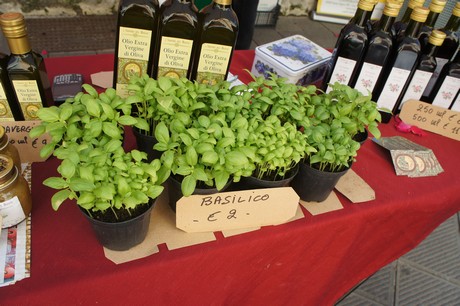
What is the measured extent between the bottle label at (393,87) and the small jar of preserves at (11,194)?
41.1 inches

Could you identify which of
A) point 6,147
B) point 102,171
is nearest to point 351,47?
point 102,171

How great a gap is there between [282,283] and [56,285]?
1.92ft

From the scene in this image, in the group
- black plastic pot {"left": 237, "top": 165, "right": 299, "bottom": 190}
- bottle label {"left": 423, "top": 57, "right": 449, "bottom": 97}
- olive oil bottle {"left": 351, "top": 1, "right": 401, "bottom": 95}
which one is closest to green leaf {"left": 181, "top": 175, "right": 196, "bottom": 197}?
black plastic pot {"left": 237, "top": 165, "right": 299, "bottom": 190}

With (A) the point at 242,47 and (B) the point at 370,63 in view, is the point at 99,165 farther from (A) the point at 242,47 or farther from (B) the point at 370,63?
(A) the point at 242,47

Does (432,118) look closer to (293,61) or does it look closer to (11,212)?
(293,61)

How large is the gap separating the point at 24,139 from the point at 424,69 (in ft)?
3.77

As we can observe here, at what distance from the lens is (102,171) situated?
557mm

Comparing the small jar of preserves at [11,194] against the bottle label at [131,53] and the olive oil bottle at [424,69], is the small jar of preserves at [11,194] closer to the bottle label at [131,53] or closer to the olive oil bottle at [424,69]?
the bottle label at [131,53]

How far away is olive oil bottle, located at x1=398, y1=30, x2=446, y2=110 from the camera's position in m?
1.03

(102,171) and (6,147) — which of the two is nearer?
(102,171)

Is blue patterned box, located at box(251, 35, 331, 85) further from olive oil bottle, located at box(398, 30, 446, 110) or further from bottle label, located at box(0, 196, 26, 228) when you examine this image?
bottle label, located at box(0, 196, 26, 228)

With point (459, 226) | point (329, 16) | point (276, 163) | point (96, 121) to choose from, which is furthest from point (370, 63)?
point (329, 16)

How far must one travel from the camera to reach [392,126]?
3.99 feet

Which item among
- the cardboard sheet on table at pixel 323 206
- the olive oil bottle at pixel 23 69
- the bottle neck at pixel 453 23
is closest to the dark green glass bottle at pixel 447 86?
the bottle neck at pixel 453 23
